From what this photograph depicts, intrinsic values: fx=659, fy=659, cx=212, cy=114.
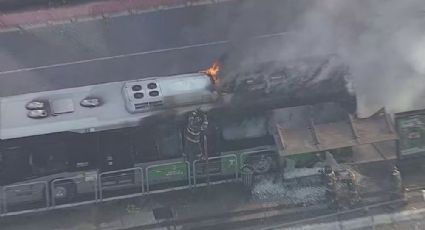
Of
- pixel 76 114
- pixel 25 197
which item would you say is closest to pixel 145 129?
pixel 76 114

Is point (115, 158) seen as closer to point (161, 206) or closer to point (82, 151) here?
point (82, 151)

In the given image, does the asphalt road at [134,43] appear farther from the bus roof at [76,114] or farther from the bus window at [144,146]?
the bus window at [144,146]

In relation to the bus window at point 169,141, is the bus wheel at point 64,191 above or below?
below

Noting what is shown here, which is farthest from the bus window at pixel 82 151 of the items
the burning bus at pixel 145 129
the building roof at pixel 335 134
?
the building roof at pixel 335 134

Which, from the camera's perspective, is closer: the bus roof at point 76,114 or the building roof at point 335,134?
the bus roof at point 76,114

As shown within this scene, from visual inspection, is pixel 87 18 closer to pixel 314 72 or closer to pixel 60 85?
pixel 60 85

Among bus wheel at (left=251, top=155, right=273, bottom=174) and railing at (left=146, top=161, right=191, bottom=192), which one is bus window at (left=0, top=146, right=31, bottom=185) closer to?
railing at (left=146, top=161, right=191, bottom=192)

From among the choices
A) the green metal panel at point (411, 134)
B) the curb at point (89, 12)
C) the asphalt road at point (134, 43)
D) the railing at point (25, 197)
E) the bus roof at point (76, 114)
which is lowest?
the railing at point (25, 197)
